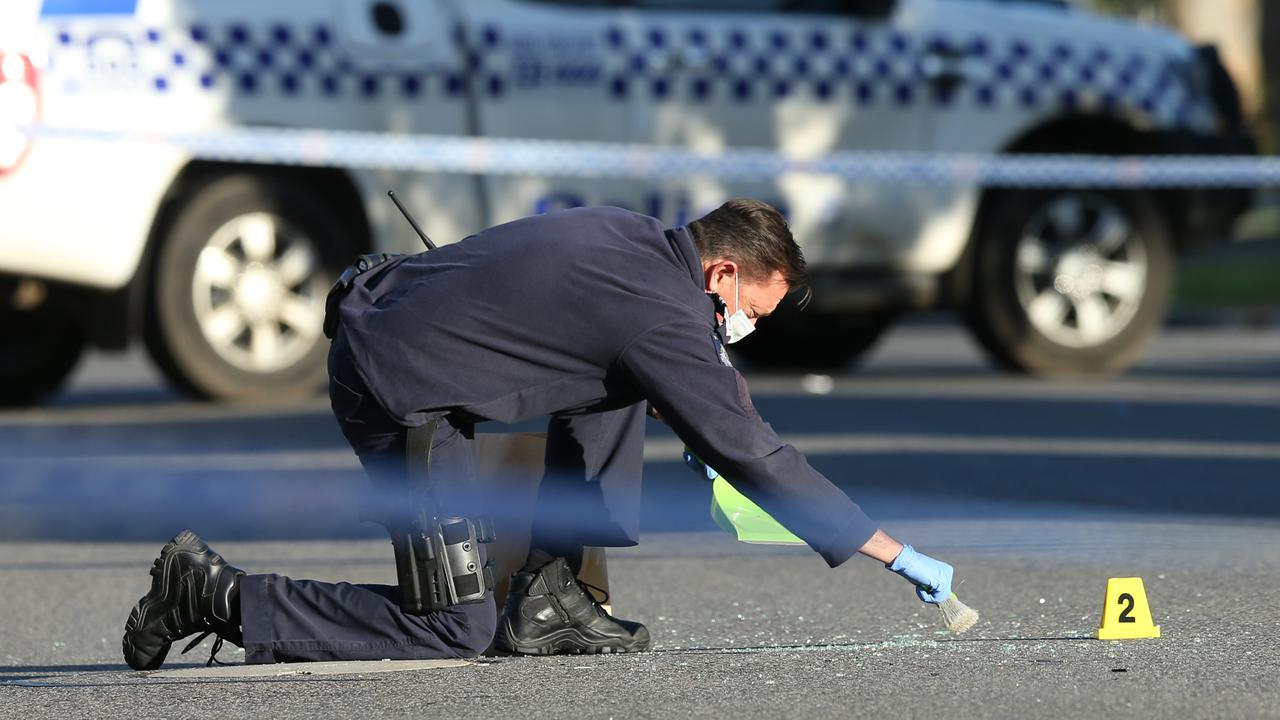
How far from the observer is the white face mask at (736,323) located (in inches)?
178

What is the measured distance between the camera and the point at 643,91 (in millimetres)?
9508

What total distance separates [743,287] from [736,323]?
77 millimetres

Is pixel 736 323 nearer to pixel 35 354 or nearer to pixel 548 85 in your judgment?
pixel 548 85

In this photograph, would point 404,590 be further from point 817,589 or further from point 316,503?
Answer: point 316,503

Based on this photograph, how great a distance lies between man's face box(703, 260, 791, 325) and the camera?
449 cm

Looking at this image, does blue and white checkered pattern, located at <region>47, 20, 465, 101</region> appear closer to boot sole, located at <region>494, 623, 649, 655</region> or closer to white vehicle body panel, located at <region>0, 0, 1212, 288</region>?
white vehicle body panel, located at <region>0, 0, 1212, 288</region>

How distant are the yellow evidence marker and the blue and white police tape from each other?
4.91 m

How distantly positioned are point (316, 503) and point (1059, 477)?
7.70 ft

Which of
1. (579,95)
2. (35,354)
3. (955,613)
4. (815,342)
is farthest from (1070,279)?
(955,613)

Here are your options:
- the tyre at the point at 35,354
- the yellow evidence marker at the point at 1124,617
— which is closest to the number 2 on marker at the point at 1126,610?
the yellow evidence marker at the point at 1124,617

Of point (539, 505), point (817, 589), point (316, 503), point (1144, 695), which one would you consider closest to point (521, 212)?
point (316, 503)

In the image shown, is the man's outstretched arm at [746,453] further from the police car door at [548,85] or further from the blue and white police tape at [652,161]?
the police car door at [548,85]

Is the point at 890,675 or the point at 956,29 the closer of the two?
the point at 890,675

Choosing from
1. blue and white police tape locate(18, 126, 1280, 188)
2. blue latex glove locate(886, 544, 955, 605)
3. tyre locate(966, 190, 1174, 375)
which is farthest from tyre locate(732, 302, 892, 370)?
blue latex glove locate(886, 544, 955, 605)
